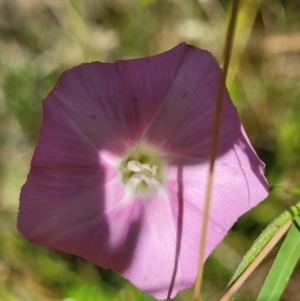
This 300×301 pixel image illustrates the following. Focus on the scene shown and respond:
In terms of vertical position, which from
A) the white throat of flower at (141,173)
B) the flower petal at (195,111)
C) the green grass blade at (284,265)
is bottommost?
the green grass blade at (284,265)

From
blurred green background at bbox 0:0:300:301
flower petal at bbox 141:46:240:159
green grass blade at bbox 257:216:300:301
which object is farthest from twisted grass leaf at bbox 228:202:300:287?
blurred green background at bbox 0:0:300:301

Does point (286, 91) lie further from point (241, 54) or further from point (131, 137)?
point (131, 137)

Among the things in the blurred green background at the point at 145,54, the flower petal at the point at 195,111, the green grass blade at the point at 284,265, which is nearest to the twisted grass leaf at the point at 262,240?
the green grass blade at the point at 284,265

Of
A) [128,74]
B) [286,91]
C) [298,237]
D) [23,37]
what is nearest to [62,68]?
[23,37]

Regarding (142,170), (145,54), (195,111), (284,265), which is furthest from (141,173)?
(145,54)

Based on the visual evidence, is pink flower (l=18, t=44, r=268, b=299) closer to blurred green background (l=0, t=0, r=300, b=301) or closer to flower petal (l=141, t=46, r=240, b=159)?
flower petal (l=141, t=46, r=240, b=159)

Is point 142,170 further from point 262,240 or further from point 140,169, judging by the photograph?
point 262,240

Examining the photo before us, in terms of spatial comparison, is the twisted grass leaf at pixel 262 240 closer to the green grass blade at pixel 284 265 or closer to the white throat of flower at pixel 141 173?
the green grass blade at pixel 284 265
